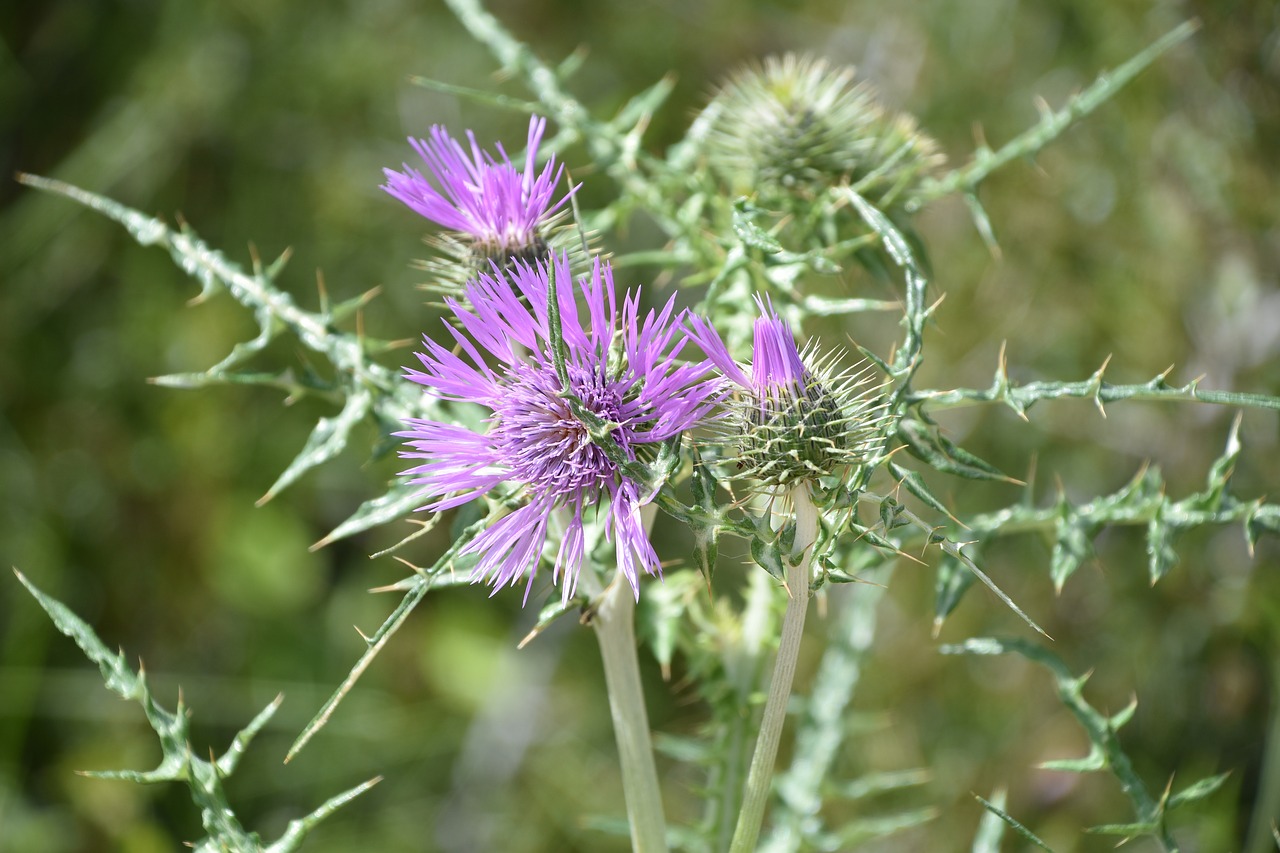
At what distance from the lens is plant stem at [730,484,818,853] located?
5.85ft

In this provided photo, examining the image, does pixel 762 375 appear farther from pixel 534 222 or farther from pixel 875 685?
pixel 875 685

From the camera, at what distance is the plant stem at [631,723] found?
2.03m

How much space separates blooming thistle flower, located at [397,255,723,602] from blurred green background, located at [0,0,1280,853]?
2002 millimetres

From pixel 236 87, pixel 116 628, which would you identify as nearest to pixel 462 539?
pixel 116 628

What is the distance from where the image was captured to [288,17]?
551 cm

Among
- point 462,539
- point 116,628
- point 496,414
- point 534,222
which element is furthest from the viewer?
point 116,628

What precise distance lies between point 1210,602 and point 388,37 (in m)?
4.55

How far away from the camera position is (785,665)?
1804mm

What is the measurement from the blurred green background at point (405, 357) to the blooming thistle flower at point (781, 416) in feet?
6.75

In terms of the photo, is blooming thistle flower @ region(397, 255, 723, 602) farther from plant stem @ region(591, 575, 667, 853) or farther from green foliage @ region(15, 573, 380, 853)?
green foliage @ region(15, 573, 380, 853)

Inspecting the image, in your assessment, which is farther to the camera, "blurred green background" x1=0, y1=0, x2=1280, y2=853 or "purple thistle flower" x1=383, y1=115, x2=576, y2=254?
"blurred green background" x1=0, y1=0, x2=1280, y2=853

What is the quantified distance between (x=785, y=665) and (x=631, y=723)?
0.38 m

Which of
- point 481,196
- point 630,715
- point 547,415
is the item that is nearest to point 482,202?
point 481,196

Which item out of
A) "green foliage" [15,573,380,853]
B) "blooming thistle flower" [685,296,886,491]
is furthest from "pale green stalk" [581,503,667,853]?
"green foliage" [15,573,380,853]
